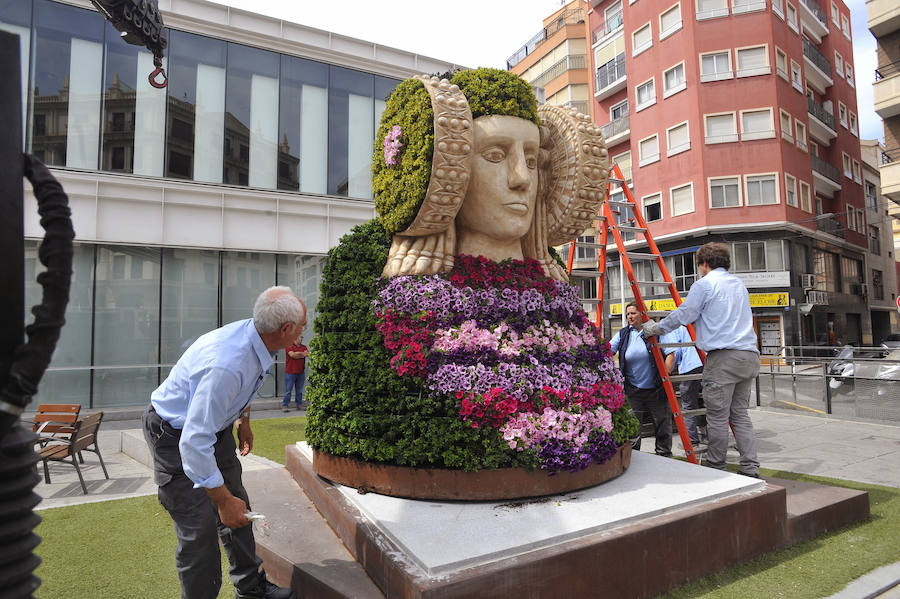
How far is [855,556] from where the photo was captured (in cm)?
356

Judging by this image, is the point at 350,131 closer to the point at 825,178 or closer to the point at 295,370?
the point at 295,370

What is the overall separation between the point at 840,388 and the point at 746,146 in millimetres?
17768

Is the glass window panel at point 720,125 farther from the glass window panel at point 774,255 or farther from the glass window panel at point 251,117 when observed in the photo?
the glass window panel at point 251,117

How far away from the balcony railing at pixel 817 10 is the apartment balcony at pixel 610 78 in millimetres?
9261

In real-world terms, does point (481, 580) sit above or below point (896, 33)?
below

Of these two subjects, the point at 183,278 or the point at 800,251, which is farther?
the point at 800,251

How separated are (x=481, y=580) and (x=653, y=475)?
2035 mm

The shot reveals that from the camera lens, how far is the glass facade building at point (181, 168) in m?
11.8

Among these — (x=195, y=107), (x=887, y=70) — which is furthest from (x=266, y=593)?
(x=887, y=70)

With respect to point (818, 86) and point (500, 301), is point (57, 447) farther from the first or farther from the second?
point (818, 86)

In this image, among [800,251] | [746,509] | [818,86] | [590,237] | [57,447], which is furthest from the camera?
[590,237]

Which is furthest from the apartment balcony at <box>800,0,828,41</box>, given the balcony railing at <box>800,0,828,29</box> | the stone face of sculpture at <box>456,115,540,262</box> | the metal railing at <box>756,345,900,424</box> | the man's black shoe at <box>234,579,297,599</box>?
the man's black shoe at <box>234,579,297,599</box>

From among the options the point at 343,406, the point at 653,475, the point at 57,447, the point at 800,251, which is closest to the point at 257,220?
the point at 57,447

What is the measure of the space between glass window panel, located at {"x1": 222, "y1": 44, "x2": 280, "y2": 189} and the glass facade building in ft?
0.10
